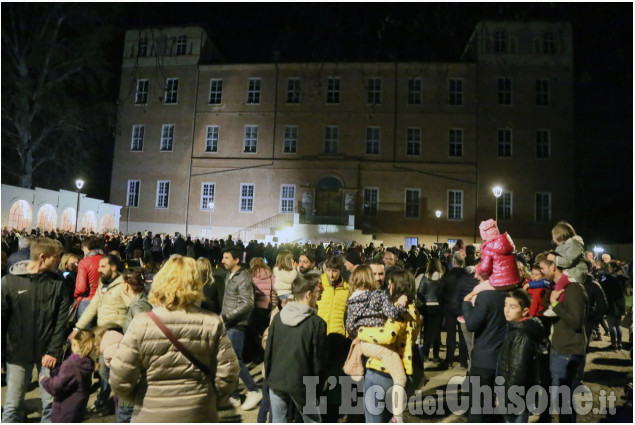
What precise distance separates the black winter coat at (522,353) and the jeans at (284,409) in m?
1.78

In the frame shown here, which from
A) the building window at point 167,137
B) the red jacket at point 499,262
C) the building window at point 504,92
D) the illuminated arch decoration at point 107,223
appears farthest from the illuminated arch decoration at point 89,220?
the building window at point 504,92

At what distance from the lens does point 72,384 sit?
422 centimetres

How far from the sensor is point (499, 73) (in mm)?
31234

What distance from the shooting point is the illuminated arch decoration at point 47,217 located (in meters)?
24.4

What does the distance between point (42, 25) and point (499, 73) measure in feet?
107

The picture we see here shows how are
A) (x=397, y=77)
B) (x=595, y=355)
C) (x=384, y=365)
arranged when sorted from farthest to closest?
1. (x=397, y=77)
2. (x=595, y=355)
3. (x=384, y=365)

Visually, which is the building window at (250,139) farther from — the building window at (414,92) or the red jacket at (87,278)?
the red jacket at (87,278)

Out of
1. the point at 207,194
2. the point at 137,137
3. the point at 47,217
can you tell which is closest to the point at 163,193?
the point at 207,194

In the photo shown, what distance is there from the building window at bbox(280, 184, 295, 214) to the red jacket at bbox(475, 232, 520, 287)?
2783 cm

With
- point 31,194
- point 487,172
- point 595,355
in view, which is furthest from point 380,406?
point 487,172

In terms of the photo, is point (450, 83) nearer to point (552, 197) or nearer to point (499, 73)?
point (499, 73)

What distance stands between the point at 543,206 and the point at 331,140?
15958 mm

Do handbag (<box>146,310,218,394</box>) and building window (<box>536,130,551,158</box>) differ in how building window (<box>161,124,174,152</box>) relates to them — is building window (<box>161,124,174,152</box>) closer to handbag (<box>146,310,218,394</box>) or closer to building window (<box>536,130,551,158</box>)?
building window (<box>536,130,551,158</box>)

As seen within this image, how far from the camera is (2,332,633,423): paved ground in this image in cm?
531
